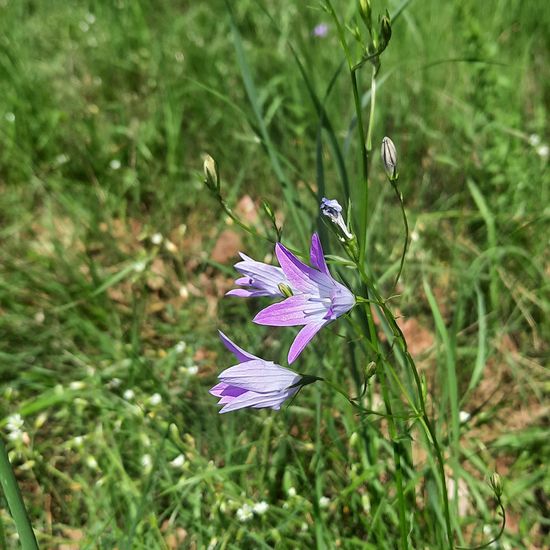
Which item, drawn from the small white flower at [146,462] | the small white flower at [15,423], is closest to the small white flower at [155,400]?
the small white flower at [146,462]

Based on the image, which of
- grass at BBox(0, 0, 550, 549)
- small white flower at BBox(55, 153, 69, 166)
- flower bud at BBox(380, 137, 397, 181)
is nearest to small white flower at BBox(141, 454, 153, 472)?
grass at BBox(0, 0, 550, 549)

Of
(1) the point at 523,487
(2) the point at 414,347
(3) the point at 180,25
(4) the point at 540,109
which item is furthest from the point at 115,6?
(1) the point at 523,487

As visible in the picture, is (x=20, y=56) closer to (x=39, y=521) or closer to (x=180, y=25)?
(x=180, y=25)

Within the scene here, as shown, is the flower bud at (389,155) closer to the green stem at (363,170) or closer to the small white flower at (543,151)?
the green stem at (363,170)

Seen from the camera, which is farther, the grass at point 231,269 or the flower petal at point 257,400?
the grass at point 231,269

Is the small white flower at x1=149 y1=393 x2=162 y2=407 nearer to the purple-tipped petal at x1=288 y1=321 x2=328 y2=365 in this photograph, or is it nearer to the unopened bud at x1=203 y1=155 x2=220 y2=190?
the unopened bud at x1=203 y1=155 x2=220 y2=190

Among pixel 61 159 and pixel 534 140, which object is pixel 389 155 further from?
pixel 61 159
